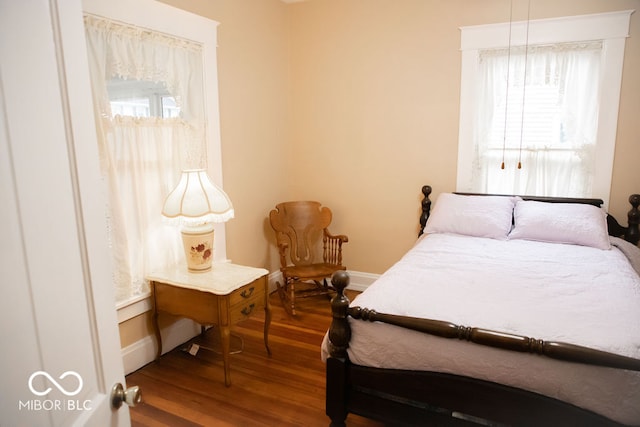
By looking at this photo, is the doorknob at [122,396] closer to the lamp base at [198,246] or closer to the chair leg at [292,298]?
the lamp base at [198,246]

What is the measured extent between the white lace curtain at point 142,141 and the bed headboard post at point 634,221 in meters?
3.14

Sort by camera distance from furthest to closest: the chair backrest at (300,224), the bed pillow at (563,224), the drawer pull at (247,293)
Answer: the chair backrest at (300,224) < the bed pillow at (563,224) < the drawer pull at (247,293)

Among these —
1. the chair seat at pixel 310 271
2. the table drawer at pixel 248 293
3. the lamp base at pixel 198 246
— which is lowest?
the chair seat at pixel 310 271

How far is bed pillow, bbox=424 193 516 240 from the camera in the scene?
316 cm

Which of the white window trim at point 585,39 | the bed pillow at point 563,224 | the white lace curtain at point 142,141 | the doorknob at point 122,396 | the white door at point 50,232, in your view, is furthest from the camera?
the white window trim at point 585,39

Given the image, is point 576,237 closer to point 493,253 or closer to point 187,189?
point 493,253

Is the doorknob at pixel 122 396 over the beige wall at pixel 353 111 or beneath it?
beneath

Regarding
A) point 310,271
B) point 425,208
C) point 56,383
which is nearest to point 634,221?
point 425,208

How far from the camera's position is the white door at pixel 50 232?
0.66 m

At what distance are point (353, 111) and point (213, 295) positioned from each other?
2.25m

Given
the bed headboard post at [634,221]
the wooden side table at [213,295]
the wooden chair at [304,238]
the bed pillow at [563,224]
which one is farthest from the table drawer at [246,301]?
the bed headboard post at [634,221]

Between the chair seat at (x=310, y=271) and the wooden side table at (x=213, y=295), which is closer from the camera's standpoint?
the wooden side table at (x=213, y=295)

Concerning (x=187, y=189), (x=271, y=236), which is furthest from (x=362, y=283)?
(x=187, y=189)

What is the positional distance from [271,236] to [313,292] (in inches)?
25.7
